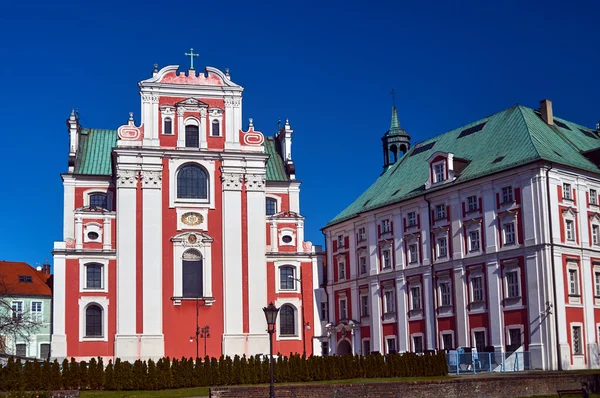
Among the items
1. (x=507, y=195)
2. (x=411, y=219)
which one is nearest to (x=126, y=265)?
(x=411, y=219)

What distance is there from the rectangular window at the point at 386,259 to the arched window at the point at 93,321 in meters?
20.6

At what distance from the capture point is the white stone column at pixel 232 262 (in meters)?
56.0

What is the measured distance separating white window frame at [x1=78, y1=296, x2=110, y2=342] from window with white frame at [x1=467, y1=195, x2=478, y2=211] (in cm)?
2409

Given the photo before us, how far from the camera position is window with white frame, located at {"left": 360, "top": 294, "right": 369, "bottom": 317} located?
65312mm

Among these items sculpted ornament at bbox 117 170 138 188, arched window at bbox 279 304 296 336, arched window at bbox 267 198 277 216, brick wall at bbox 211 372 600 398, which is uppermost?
sculpted ornament at bbox 117 170 138 188

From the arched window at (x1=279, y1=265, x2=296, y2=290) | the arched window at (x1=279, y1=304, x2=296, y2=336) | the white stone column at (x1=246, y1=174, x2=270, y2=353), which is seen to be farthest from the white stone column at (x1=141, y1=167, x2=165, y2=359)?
the arched window at (x1=279, y1=265, x2=296, y2=290)

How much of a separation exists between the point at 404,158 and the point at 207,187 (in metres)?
18.6

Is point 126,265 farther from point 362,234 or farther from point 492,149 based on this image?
point 492,149

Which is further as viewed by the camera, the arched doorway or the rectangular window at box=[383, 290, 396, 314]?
the arched doorway

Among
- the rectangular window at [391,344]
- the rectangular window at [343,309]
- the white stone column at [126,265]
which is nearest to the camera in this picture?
the white stone column at [126,265]

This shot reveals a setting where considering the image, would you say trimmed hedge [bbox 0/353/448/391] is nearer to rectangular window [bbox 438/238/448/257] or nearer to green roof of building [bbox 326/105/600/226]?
rectangular window [bbox 438/238/448/257]

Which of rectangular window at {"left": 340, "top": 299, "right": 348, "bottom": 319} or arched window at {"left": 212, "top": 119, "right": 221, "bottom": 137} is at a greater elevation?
arched window at {"left": 212, "top": 119, "right": 221, "bottom": 137}

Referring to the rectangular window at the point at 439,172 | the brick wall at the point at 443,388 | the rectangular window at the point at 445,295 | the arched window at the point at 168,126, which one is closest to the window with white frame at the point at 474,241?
the rectangular window at the point at 445,295

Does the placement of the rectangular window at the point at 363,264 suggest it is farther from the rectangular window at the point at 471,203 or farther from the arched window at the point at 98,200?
the arched window at the point at 98,200
